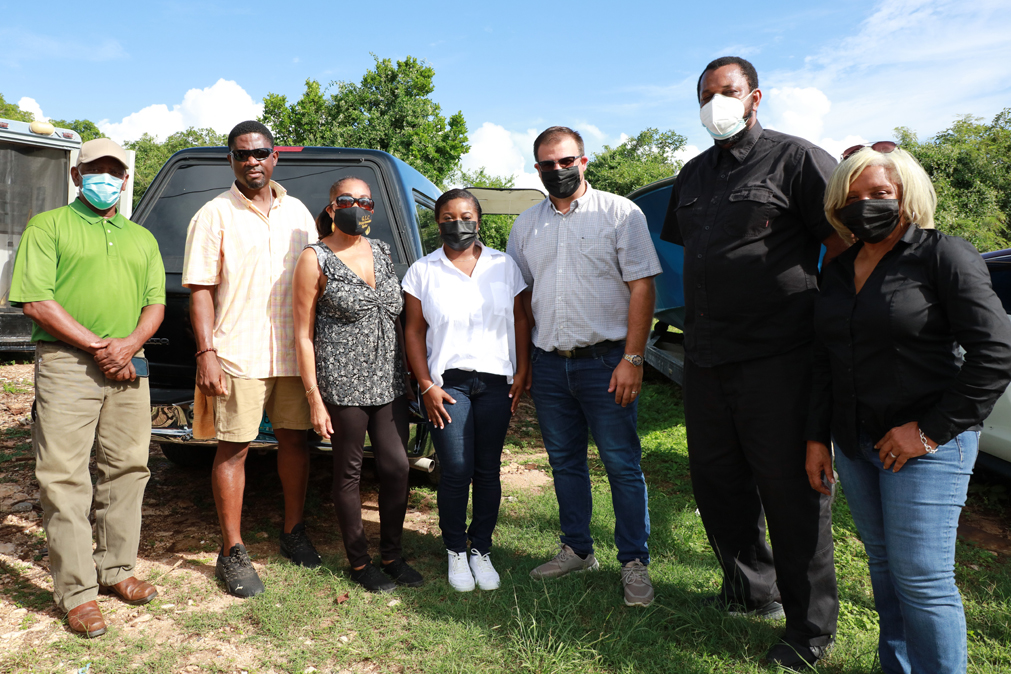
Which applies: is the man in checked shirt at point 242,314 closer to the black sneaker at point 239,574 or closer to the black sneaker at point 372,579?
the black sneaker at point 239,574

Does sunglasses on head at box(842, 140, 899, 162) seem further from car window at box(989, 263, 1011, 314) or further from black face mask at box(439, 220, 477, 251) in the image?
car window at box(989, 263, 1011, 314)

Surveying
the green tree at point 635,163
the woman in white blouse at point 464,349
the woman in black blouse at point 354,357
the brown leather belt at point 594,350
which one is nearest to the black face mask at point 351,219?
the woman in black blouse at point 354,357

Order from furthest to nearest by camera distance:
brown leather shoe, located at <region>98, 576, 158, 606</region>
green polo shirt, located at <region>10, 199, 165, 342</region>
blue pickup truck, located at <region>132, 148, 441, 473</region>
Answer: blue pickup truck, located at <region>132, 148, 441, 473</region>
brown leather shoe, located at <region>98, 576, 158, 606</region>
green polo shirt, located at <region>10, 199, 165, 342</region>

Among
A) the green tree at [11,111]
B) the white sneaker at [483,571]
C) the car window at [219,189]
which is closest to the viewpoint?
the white sneaker at [483,571]

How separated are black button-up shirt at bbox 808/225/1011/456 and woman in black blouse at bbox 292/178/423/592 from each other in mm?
1884

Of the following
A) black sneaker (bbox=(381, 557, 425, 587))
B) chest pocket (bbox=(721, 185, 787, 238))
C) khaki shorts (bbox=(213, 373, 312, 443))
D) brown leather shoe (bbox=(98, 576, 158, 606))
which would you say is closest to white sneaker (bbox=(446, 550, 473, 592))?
black sneaker (bbox=(381, 557, 425, 587))

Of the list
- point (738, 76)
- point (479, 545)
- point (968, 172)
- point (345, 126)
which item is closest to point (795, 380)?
point (738, 76)

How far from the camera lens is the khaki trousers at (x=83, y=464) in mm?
2832

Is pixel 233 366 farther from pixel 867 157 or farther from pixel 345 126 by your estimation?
pixel 345 126

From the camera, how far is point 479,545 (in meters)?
3.38

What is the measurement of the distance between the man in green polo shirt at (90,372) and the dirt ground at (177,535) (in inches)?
→ 6.4

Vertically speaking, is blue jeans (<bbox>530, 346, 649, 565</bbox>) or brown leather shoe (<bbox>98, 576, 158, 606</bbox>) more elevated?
blue jeans (<bbox>530, 346, 649, 565</bbox>)

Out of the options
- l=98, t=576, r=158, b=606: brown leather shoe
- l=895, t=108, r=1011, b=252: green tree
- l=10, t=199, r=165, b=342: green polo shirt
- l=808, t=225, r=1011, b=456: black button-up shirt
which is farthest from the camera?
l=895, t=108, r=1011, b=252: green tree

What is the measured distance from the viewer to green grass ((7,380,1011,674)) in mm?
2617
